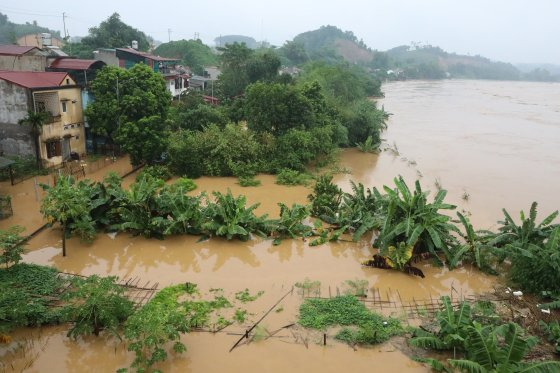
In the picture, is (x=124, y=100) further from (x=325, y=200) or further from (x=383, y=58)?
(x=383, y=58)

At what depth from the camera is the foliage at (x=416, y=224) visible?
11.8 metres

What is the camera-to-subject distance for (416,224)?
12.0 m

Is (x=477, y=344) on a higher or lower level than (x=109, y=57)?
lower

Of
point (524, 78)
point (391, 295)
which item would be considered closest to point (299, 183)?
point (391, 295)

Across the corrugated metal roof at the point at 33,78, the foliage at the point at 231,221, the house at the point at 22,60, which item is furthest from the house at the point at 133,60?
the foliage at the point at 231,221

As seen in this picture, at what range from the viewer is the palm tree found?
58.5ft

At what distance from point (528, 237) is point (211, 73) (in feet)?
147

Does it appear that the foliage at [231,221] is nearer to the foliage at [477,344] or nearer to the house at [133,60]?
the foliage at [477,344]

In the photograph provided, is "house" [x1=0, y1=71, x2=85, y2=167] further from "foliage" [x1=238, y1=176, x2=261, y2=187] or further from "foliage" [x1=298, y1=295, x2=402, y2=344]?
"foliage" [x1=298, y1=295, x2=402, y2=344]

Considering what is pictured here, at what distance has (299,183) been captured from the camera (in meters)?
19.8

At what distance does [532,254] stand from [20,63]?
2483cm

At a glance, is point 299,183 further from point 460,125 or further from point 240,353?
point 460,125

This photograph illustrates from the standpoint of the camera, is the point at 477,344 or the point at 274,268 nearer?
the point at 477,344

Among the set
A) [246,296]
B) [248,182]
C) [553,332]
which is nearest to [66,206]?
[246,296]
